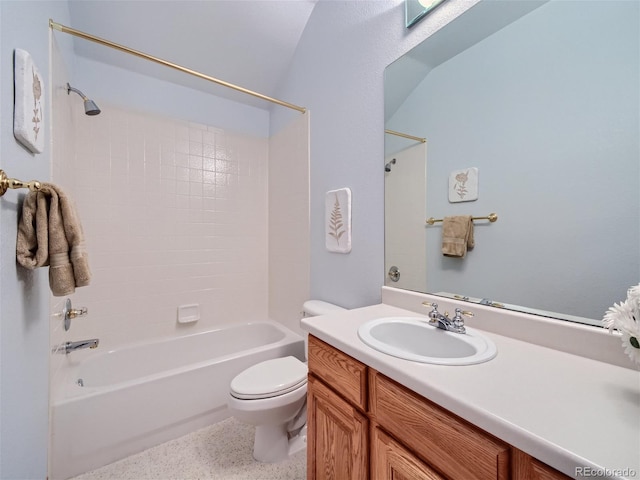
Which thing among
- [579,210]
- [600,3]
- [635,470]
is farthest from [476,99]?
[635,470]

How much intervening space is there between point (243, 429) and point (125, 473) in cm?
60

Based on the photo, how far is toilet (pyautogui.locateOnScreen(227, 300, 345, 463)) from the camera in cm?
128

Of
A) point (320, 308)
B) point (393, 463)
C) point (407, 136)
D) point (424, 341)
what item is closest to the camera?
point (393, 463)

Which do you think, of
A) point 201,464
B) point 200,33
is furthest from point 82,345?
point 200,33

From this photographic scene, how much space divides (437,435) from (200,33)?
260cm

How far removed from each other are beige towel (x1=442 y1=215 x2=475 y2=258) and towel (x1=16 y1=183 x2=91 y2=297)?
1420 mm

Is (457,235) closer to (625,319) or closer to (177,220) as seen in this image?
(625,319)

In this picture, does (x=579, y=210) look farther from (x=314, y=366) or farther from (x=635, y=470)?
(x=314, y=366)

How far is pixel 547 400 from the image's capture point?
0.54 metres

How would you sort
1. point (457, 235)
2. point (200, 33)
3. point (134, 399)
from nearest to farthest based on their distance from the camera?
point (457, 235) → point (134, 399) → point (200, 33)

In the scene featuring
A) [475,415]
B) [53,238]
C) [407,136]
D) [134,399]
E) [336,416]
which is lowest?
[134,399]

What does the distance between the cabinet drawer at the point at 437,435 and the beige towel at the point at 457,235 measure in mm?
636

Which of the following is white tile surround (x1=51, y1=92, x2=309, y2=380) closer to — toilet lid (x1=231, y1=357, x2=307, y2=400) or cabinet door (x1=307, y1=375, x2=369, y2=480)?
toilet lid (x1=231, y1=357, x2=307, y2=400)

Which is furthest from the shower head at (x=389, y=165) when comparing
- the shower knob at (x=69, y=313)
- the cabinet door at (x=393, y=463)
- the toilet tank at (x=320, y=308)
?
the shower knob at (x=69, y=313)
